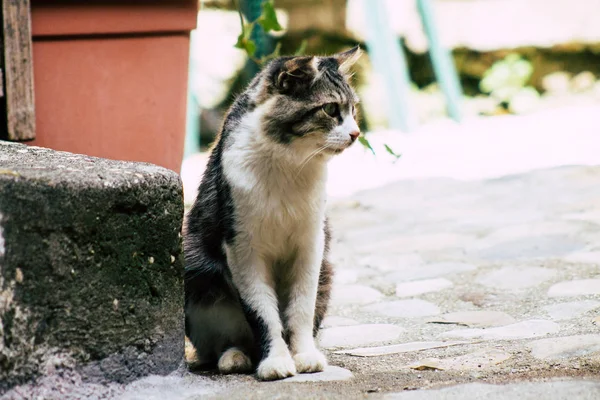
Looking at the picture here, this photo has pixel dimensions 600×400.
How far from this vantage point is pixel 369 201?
17.2 feet

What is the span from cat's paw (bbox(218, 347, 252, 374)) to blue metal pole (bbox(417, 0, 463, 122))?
4909 millimetres

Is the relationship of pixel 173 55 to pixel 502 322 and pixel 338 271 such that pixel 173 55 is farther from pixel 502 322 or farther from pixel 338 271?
pixel 502 322

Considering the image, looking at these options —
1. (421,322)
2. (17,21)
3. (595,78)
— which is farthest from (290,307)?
(595,78)

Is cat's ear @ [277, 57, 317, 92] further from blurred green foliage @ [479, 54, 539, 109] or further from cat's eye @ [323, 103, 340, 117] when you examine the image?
blurred green foliage @ [479, 54, 539, 109]

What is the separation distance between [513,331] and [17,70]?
204 centimetres

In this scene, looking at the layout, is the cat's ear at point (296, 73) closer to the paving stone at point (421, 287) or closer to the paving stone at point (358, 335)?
the paving stone at point (358, 335)

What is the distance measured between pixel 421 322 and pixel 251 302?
0.84 metres

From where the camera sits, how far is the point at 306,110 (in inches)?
101

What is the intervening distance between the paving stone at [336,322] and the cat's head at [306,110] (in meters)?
0.87

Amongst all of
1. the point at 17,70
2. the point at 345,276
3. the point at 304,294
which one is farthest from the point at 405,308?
the point at 17,70

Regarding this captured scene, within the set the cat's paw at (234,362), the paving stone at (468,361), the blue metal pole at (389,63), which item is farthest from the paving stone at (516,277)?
the blue metal pole at (389,63)

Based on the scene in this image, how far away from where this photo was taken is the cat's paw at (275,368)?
2340mm

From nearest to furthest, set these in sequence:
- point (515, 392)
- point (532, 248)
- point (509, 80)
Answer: point (515, 392), point (532, 248), point (509, 80)

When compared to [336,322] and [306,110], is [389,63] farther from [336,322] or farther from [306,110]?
[306,110]
